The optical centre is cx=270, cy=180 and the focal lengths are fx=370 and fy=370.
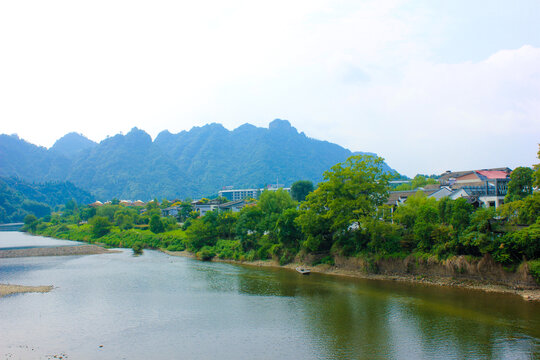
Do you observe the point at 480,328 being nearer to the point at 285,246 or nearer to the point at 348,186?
the point at 348,186

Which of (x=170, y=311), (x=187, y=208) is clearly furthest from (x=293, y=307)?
(x=187, y=208)

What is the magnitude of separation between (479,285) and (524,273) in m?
2.84

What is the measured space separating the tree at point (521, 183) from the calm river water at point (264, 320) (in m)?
10.5

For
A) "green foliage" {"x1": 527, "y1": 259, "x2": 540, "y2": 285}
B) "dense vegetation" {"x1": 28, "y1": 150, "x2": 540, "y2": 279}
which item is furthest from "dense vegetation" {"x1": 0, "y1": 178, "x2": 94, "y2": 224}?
"green foliage" {"x1": 527, "y1": 259, "x2": 540, "y2": 285}

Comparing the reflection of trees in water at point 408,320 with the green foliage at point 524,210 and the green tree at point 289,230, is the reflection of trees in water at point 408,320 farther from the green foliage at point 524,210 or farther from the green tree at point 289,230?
the green tree at point 289,230

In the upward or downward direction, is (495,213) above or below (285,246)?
above

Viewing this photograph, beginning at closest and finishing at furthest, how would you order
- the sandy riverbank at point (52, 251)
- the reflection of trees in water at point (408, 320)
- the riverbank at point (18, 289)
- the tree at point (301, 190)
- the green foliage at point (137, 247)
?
the reflection of trees in water at point (408, 320) < the riverbank at point (18, 289) < the sandy riverbank at point (52, 251) < the green foliage at point (137, 247) < the tree at point (301, 190)

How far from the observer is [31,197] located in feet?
489

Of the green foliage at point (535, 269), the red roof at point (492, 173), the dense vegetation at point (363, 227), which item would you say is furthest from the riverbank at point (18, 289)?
the red roof at point (492, 173)

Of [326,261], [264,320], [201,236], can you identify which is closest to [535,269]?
[326,261]

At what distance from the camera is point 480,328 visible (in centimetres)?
1830

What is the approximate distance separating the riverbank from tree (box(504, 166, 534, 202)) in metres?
37.5

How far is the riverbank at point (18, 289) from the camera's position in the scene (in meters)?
27.9

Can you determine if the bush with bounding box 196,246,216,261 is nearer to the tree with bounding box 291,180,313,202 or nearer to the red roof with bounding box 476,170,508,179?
the tree with bounding box 291,180,313,202
